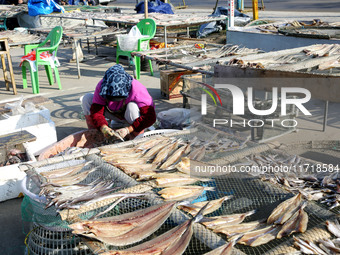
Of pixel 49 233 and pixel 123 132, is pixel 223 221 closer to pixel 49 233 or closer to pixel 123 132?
pixel 49 233

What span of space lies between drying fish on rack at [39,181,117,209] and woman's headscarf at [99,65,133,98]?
1.64 meters

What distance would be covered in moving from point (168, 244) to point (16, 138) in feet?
10.6

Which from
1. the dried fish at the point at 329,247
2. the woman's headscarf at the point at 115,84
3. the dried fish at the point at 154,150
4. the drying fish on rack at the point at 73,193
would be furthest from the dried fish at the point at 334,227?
the woman's headscarf at the point at 115,84

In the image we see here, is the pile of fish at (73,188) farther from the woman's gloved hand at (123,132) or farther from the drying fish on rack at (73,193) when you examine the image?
the woman's gloved hand at (123,132)

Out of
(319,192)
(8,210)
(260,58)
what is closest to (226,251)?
(319,192)

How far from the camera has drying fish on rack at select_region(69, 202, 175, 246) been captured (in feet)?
8.14

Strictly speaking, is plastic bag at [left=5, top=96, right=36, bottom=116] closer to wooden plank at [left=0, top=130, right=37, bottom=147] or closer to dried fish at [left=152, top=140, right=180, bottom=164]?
wooden plank at [left=0, top=130, right=37, bottom=147]

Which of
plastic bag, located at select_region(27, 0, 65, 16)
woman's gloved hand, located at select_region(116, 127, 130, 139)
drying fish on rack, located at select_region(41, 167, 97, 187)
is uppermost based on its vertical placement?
plastic bag, located at select_region(27, 0, 65, 16)

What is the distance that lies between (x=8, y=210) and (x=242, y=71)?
2.88 m

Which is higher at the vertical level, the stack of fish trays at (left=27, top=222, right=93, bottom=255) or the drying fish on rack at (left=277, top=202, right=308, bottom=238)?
the drying fish on rack at (left=277, top=202, right=308, bottom=238)

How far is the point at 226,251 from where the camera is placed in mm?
2295

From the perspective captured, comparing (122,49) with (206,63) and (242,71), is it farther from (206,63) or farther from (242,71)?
(242,71)

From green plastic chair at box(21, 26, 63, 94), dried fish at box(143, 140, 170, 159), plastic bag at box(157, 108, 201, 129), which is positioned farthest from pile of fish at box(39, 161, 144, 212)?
green plastic chair at box(21, 26, 63, 94)

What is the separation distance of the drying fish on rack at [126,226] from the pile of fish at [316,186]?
40.6 inches
